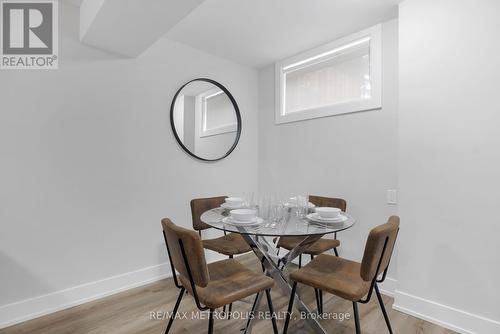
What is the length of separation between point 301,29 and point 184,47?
1304mm

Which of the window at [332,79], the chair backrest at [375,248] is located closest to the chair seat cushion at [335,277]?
the chair backrest at [375,248]

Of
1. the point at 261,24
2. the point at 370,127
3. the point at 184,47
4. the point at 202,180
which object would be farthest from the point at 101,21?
the point at 370,127

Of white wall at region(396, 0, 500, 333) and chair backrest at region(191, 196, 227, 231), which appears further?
chair backrest at region(191, 196, 227, 231)

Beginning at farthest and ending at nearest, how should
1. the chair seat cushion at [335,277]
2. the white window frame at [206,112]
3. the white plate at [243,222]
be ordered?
the white window frame at [206,112] < the white plate at [243,222] < the chair seat cushion at [335,277]

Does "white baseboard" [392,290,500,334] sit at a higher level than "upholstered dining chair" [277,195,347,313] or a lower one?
lower

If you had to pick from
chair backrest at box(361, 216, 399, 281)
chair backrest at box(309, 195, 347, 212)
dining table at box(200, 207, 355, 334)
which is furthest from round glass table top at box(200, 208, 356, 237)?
chair backrest at box(309, 195, 347, 212)

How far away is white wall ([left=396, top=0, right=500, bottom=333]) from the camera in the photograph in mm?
1710

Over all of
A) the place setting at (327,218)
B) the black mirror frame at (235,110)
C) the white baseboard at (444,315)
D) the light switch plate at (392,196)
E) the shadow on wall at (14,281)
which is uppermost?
the black mirror frame at (235,110)

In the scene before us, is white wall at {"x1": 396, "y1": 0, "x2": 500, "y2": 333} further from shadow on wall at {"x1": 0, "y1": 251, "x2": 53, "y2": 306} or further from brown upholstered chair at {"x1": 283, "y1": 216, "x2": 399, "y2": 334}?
shadow on wall at {"x1": 0, "y1": 251, "x2": 53, "y2": 306}

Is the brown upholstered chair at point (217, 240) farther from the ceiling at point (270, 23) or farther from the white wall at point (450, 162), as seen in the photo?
the ceiling at point (270, 23)

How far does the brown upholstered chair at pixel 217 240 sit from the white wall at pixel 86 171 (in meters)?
0.43

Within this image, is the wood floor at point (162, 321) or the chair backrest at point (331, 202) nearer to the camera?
the wood floor at point (162, 321)

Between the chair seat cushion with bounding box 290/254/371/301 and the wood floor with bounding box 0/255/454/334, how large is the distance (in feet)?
1.62

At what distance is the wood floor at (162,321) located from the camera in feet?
5.93
